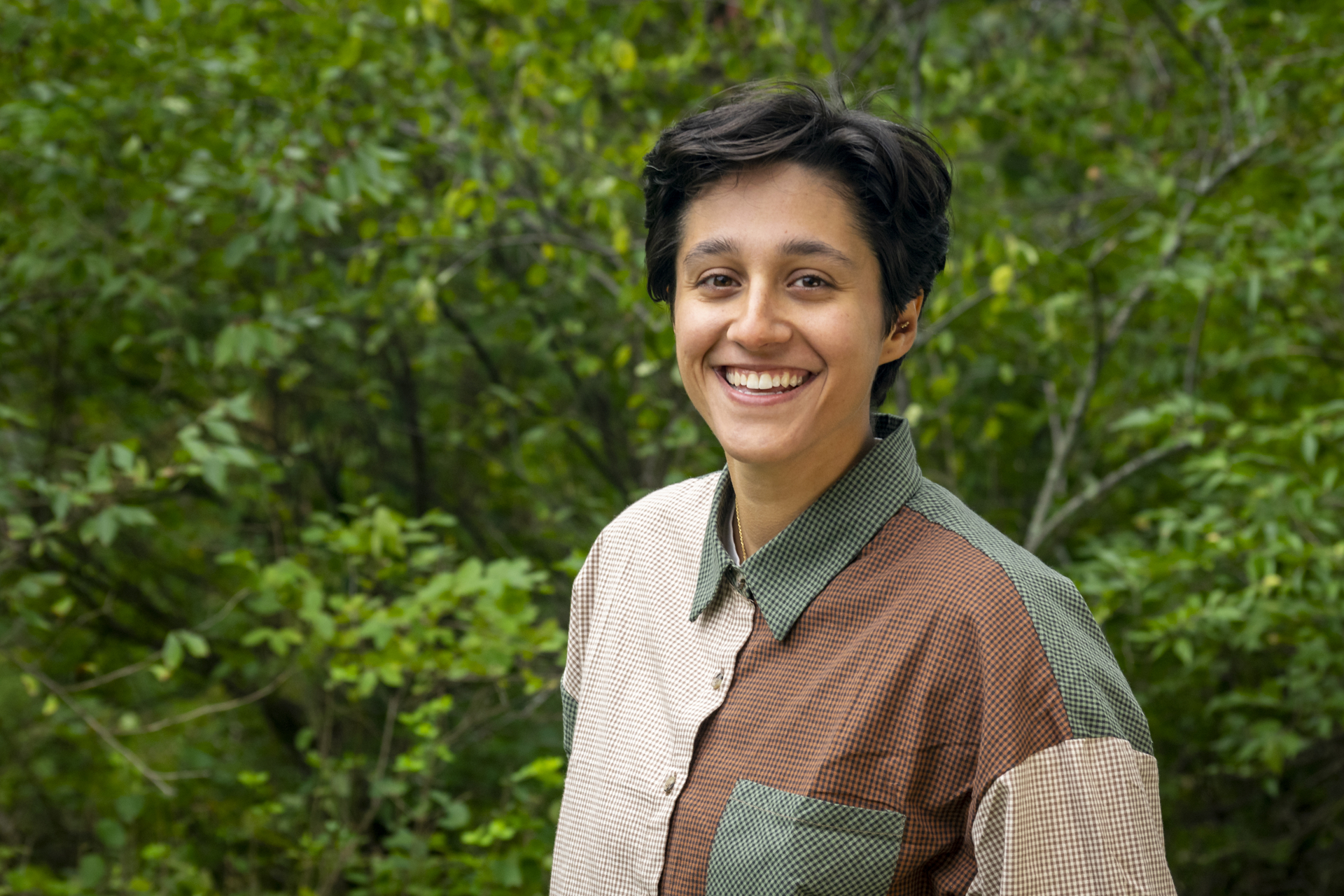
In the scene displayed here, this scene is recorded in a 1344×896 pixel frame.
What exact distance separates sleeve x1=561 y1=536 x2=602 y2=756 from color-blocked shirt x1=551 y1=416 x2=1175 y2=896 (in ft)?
0.90

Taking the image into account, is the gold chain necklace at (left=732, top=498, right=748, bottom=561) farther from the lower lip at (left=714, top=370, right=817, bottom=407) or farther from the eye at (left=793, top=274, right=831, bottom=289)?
the eye at (left=793, top=274, right=831, bottom=289)

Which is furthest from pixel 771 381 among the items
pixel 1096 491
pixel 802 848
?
pixel 1096 491

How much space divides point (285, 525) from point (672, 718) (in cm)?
350

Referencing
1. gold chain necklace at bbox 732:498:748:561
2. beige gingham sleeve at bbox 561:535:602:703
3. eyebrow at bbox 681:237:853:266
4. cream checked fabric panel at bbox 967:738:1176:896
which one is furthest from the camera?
beige gingham sleeve at bbox 561:535:602:703

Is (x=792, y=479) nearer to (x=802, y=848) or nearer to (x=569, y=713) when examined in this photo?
(x=802, y=848)

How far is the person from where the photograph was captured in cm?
105

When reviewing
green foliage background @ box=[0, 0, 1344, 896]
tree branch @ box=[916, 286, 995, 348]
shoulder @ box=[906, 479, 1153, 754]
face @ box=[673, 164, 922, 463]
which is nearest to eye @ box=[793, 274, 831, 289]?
face @ box=[673, 164, 922, 463]

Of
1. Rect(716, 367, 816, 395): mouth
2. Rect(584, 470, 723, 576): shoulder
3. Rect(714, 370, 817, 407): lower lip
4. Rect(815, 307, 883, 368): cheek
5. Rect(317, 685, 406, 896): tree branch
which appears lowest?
Rect(317, 685, 406, 896): tree branch

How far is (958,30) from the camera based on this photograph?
4.20 meters

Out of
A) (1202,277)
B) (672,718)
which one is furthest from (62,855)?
(1202,277)

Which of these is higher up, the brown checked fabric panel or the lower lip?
the lower lip

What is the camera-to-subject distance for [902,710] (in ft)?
3.64

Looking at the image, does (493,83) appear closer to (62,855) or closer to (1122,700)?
(1122,700)

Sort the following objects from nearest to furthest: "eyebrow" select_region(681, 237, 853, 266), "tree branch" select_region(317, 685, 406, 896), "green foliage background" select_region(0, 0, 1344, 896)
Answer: "eyebrow" select_region(681, 237, 853, 266) < "green foliage background" select_region(0, 0, 1344, 896) < "tree branch" select_region(317, 685, 406, 896)
